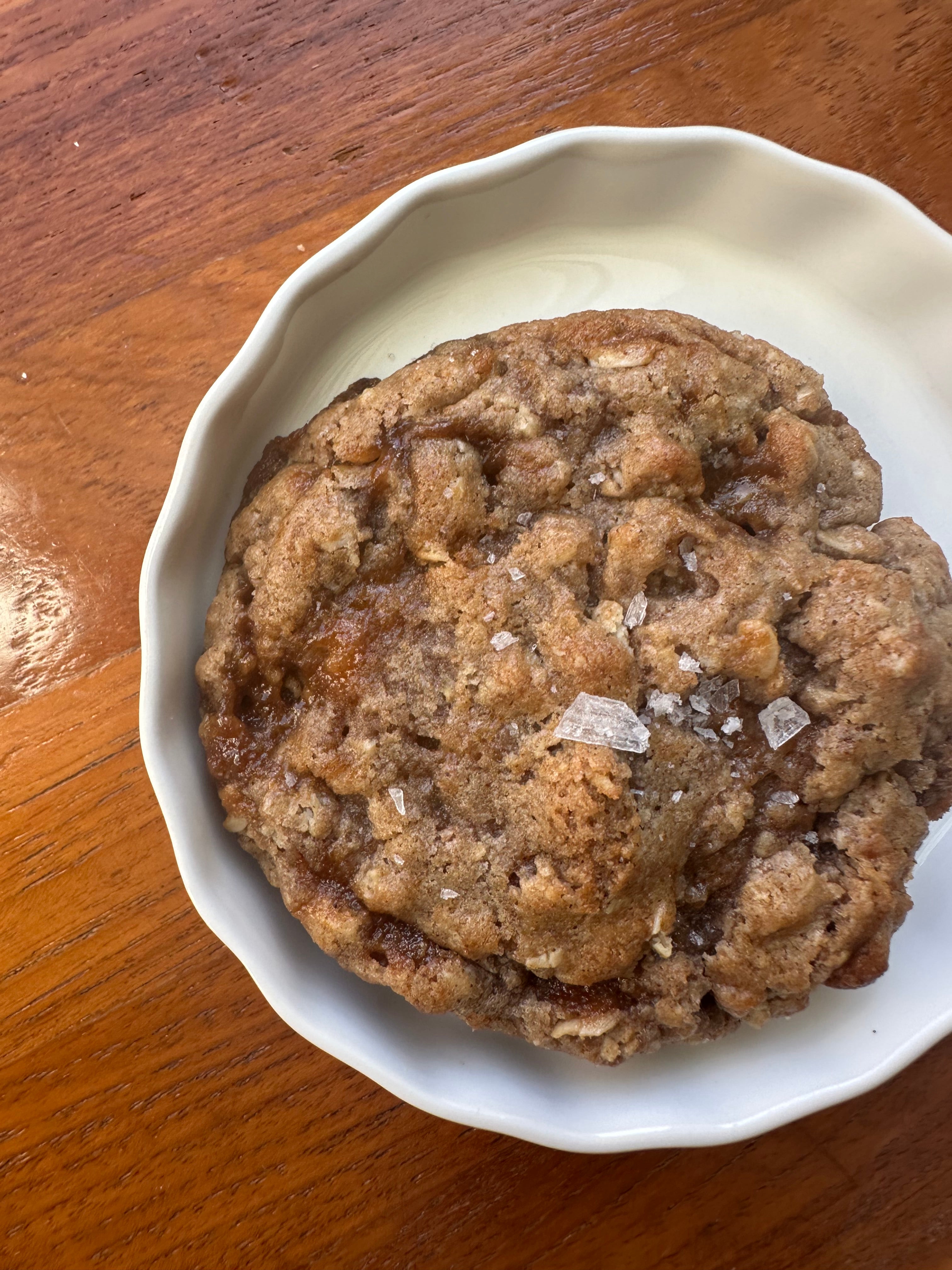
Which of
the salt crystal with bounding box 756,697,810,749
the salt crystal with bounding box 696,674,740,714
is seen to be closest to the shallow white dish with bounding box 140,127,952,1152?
the salt crystal with bounding box 756,697,810,749

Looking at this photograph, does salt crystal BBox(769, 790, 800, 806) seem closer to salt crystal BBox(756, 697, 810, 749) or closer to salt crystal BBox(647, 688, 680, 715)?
salt crystal BBox(756, 697, 810, 749)

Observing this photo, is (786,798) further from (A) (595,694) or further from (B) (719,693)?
(A) (595,694)

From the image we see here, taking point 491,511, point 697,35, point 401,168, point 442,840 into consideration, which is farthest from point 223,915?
point 697,35

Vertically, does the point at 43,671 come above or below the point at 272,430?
below

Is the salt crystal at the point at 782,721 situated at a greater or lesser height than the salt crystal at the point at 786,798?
greater

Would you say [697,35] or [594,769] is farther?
[697,35]

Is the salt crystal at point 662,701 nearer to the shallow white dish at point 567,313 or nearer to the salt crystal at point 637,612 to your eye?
the salt crystal at point 637,612

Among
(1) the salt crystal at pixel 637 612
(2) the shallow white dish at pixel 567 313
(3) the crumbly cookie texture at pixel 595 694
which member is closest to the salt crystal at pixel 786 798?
(3) the crumbly cookie texture at pixel 595 694

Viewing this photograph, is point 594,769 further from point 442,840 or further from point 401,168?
point 401,168
